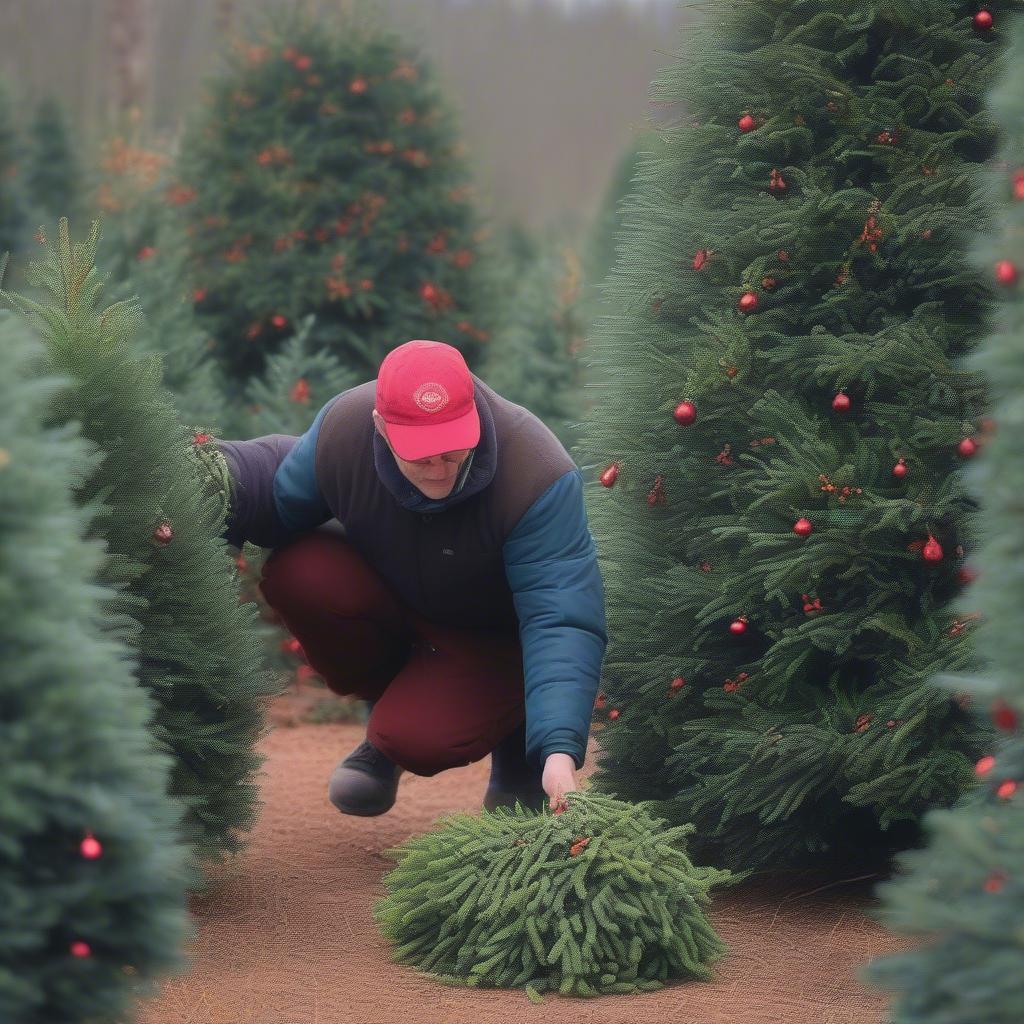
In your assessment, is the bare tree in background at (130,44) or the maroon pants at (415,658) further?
the bare tree in background at (130,44)

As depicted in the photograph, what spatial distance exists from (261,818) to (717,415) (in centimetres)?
205

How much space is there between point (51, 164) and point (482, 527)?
37.7 feet

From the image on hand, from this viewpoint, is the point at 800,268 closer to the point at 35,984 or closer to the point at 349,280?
the point at 35,984

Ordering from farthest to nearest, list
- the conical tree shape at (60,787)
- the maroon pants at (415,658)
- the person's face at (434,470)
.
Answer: the maroon pants at (415,658)
the person's face at (434,470)
the conical tree shape at (60,787)

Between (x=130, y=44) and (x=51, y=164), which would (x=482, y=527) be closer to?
(x=51, y=164)

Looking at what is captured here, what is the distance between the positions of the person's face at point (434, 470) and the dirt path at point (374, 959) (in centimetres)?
107

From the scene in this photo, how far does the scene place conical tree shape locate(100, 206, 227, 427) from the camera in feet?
19.0

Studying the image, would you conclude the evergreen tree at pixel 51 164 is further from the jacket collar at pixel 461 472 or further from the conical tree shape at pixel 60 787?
the conical tree shape at pixel 60 787

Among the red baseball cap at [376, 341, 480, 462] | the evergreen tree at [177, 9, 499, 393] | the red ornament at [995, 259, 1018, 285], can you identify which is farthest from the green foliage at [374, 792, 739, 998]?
the evergreen tree at [177, 9, 499, 393]

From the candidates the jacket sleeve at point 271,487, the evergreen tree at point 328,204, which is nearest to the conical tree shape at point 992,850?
the jacket sleeve at point 271,487

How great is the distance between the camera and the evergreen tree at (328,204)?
6.63 meters

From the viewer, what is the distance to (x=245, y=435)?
20.7 ft

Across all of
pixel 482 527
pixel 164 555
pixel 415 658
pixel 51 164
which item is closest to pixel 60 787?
pixel 164 555

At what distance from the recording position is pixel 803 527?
3443 millimetres
